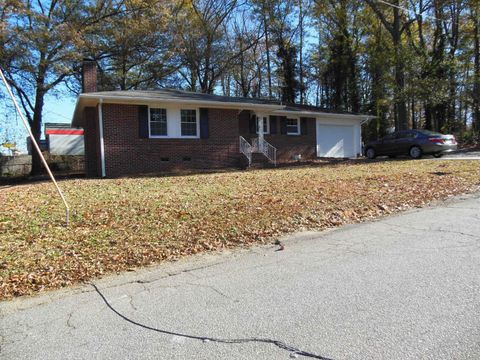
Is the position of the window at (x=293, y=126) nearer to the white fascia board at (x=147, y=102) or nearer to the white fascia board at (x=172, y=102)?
the white fascia board at (x=147, y=102)

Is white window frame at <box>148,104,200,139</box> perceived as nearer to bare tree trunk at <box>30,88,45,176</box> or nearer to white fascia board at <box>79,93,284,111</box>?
white fascia board at <box>79,93,284,111</box>

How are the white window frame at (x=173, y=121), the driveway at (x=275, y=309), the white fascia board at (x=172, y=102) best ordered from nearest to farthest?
the driveway at (x=275, y=309), the white fascia board at (x=172, y=102), the white window frame at (x=173, y=121)

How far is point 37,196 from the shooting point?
11023 millimetres

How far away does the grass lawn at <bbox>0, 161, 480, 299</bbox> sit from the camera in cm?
570

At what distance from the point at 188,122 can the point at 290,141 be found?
7.10m

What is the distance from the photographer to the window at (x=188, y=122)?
18875 mm

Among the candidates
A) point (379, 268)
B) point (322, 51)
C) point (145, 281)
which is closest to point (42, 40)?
point (145, 281)

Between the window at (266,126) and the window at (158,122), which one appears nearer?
the window at (158,122)

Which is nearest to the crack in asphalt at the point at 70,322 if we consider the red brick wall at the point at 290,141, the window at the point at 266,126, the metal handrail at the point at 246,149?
the metal handrail at the point at 246,149

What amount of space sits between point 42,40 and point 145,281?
832 inches

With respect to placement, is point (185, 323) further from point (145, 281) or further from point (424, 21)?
point (424, 21)

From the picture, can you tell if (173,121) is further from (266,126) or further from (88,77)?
(266,126)

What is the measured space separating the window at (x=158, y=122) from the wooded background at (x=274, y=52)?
8020mm

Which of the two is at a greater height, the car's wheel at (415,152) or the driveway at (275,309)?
the car's wheel at (415,152)
